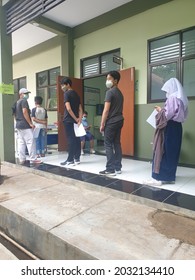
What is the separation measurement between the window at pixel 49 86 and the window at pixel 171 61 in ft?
9.94

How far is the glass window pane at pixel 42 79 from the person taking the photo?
6.64m

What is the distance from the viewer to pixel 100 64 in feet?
16.7

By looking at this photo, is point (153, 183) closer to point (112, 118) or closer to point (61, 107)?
point (112, 118)

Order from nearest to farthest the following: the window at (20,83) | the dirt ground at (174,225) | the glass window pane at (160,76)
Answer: the dirt ground at (174,225)
the glass window pane at (160,76)
the window at (20,83)

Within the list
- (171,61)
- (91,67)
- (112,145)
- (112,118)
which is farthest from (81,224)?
(91,67)

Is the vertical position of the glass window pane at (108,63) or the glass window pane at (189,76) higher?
the glass window pane at (108,63)

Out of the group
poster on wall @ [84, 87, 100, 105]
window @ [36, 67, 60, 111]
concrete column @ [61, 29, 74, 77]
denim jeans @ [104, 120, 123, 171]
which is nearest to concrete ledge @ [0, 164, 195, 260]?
denim jeans @ [104, 120, 123, 171]

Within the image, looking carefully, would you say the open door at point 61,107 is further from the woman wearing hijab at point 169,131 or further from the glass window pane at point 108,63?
the woman wearing hijab at point 169,131

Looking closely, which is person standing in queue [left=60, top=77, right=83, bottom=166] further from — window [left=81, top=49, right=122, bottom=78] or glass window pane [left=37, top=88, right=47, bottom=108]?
glass window pane [left=37, top=88, right=47, bottom=108]

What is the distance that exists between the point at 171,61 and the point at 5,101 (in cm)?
314

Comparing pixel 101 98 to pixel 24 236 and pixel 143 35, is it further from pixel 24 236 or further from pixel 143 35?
pixel 24 236

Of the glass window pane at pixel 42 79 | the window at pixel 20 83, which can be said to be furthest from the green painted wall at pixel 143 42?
the window at pixel 20 83

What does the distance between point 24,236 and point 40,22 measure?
4.58 m

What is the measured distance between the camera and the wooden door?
14.4ft
